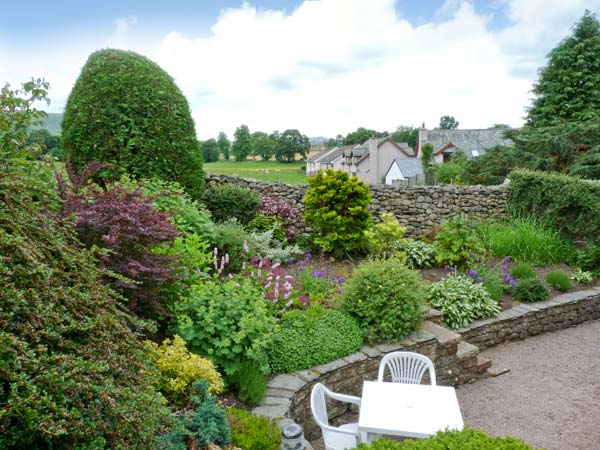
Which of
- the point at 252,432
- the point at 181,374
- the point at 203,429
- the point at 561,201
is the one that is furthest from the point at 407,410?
the point at 561,201

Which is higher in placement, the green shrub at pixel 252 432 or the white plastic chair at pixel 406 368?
the green shrub at pixel 252 432

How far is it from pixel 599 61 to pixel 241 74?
1812 cm

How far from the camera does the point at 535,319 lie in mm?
6031

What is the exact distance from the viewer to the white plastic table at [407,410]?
285cm

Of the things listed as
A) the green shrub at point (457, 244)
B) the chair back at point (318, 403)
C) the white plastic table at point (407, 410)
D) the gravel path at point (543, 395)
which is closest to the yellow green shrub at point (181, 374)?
the chair back at point (318, 403)

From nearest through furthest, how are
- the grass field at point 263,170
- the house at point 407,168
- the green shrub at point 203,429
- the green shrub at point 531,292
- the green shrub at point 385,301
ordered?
the green shrub at point 203,429 → the green shrub at point 385,301 → the green shrub at point 531,292 → the grass field at point 263,170 → the house at point 407,168

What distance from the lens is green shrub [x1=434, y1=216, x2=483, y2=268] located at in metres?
7.19

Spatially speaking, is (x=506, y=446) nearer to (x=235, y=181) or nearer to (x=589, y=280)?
(x=589, y=280)

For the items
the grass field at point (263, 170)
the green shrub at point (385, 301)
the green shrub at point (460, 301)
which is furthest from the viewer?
the grass field at point (263, 170)

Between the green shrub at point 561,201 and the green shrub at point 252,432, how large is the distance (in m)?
7.90

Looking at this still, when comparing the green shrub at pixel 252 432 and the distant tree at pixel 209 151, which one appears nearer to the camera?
the green shrub at pixel 252 432

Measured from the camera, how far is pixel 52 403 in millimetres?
1371

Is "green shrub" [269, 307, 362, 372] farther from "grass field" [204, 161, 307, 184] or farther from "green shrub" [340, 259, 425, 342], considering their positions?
"grass field" [204, 161, 307, 184]

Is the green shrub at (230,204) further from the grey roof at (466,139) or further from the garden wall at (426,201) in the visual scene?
the grey roof at (466,139)
